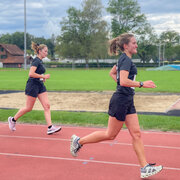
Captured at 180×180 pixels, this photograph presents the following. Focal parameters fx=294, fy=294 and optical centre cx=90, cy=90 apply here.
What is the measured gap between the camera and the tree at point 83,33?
73.0m

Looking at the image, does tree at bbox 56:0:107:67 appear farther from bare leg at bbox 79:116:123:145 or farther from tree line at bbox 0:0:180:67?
bare leg at bbox 79:116:123:145

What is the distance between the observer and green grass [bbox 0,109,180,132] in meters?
7.73

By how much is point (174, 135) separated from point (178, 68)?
167ft

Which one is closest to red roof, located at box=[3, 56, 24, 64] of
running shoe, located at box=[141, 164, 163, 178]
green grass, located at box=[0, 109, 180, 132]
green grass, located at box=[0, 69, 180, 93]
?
green grass, located at box=[0, 69, 180, 93]

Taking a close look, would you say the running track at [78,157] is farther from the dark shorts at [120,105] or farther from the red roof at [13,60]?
the red roof at [13,60]

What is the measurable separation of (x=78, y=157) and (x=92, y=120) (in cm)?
327

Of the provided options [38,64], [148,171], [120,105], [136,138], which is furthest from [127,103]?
[38,64]

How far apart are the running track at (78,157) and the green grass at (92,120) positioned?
0.66 m

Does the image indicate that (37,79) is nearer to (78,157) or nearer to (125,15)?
(78,157)

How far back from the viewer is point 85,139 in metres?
4.74

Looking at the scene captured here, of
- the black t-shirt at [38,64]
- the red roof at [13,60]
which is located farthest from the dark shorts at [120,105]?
the red roof at [13,60]

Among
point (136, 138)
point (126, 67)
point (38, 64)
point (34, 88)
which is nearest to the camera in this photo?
point (126, 67)

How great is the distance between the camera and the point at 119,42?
14.1 feet

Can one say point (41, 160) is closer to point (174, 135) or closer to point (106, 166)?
point (106, 166)
